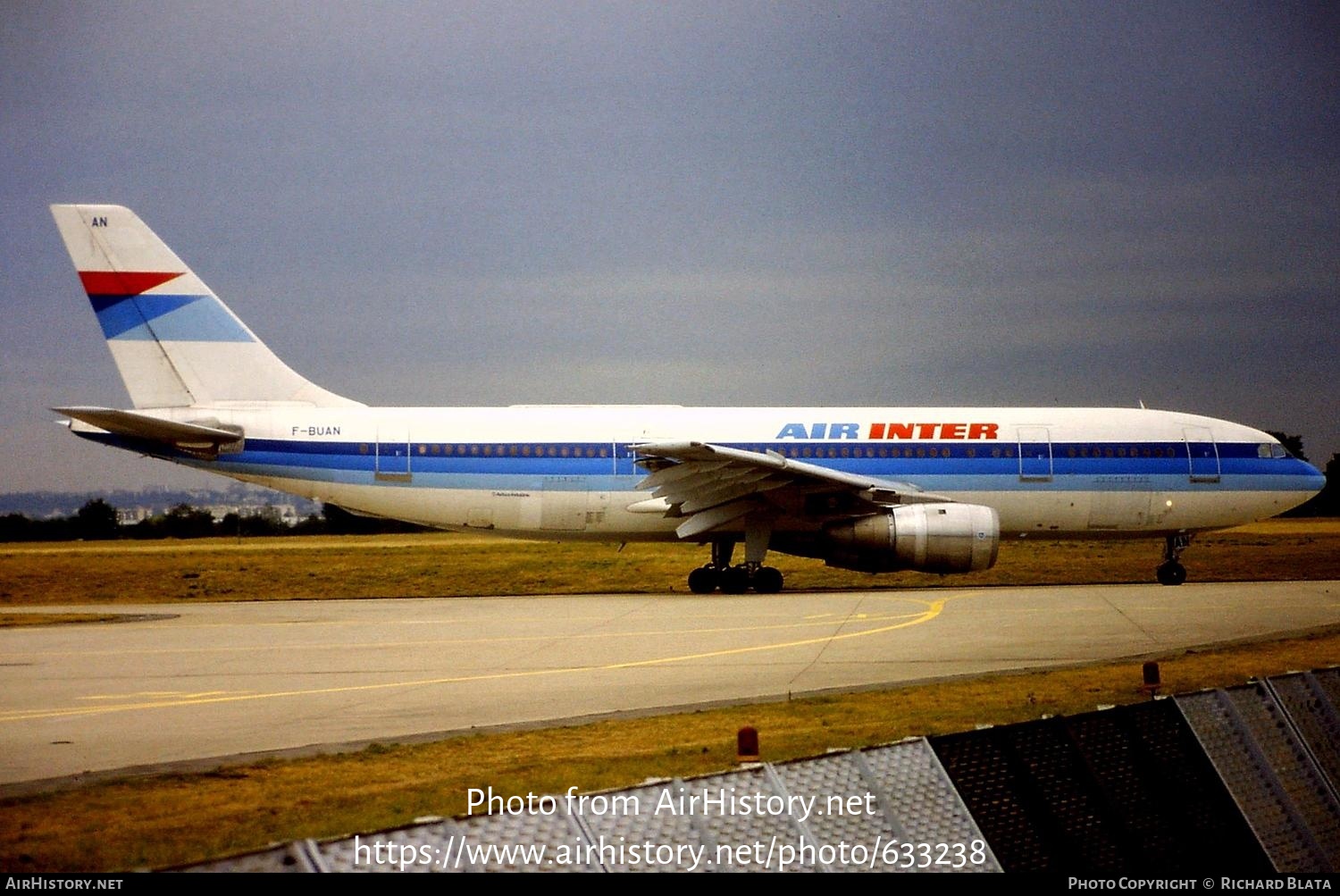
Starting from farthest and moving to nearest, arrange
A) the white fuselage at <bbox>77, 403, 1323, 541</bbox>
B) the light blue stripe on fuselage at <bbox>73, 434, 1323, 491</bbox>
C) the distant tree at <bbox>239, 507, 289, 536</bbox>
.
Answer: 1. the distant tree at <bbox>239, 507, 289, 536</bbox>
2. the white fuselage at <bbox>77, 403, 1323, 541</bbox>
3. the light blue stripe on fuselage at <bbox>73, 434, 1323, 491</bbox>

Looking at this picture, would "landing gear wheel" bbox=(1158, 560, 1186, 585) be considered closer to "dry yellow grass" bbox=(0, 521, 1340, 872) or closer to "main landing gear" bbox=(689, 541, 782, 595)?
"main landing gear" bbox=(689, 541, 782, 595)

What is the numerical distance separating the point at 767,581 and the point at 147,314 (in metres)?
14.0

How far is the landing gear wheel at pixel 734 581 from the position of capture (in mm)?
25000

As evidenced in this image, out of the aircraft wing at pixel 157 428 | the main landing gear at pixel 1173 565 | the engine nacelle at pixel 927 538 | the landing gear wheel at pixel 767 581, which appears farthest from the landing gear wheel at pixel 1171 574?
the aircraft wing at pixel 157 428

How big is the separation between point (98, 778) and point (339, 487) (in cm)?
1710

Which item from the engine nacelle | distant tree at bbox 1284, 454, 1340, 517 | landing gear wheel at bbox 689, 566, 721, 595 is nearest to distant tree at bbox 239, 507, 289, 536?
landing gear wheel at bbox 689, 566, 721, 595

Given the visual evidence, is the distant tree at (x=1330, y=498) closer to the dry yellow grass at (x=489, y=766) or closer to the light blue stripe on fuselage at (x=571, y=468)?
the light blue stripe on fuselage at (x=571, y=468)

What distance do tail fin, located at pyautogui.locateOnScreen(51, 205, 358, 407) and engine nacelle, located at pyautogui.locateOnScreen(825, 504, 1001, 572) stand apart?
13132 mm

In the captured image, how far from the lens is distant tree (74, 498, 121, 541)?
62.1 m

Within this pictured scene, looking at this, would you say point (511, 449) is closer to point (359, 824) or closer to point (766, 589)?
point (766, 589)

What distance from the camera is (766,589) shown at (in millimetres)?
24891

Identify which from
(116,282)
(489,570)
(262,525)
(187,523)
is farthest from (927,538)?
(187,523)

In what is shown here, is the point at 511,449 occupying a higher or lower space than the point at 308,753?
higher

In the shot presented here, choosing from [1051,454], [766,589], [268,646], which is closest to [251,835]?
[268,646]
